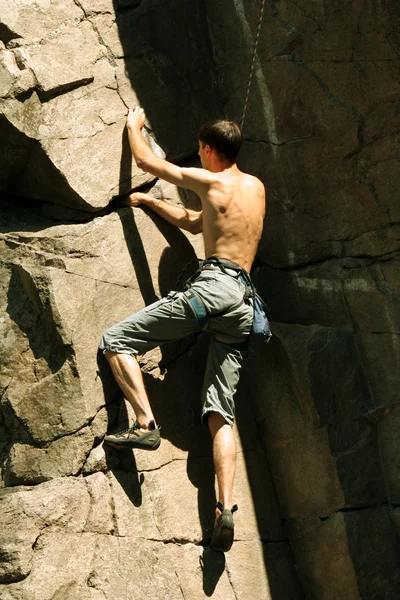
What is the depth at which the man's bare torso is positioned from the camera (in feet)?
20.4

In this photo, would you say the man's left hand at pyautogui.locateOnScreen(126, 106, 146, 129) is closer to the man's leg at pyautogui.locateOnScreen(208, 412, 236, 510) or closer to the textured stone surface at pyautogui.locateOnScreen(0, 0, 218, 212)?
the textured stone surface at pyautogui.locateOnScreen(0, 0, 218, 212)

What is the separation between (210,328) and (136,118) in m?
1.30

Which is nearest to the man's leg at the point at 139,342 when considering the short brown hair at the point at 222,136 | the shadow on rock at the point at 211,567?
the shadow on rock at the point at 211,567

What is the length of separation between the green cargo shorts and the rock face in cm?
23

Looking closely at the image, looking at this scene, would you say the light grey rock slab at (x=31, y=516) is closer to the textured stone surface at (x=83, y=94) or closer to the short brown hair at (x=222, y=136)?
the textured stone surface at (x=83, y=94)

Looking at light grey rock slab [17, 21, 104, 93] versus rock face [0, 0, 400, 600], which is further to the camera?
light grey rock slab [17, 21, 104, 93]

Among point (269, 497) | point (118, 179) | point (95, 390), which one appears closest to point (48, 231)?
point (118, 179)

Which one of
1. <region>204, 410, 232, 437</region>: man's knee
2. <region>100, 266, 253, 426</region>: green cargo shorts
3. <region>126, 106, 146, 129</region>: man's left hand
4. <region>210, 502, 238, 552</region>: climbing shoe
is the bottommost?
<region>210, 502, 238, 552</region>: climbing shoe

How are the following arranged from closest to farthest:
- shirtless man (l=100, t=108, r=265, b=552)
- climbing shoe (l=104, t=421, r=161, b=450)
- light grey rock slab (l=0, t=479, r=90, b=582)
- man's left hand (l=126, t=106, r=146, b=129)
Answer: light grey rock slab (l=0, t=479, r=90, b=582) → climbing shoe (l=104, t=421, r=161, b=450) → shirtless man (l=100, t=108, r=265, b=552) → man's left hand (l=126, t=106, r=146, b=129)

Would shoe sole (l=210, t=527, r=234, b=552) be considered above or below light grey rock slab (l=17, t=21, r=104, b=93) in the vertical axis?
below

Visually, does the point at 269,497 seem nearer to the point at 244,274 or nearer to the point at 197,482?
the point at 197,482

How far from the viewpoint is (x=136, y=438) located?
19.1ft

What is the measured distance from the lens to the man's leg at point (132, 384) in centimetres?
589

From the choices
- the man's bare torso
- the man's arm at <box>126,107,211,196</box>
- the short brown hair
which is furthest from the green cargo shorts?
the short brown hair
